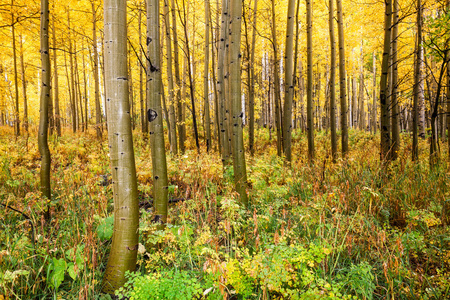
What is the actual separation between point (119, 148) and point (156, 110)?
2.35ft

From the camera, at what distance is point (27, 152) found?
7656 millimetres

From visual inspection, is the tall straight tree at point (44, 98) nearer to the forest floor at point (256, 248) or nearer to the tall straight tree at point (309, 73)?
the forest floor at point (256, 248)

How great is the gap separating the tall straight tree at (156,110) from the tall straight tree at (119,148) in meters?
0.49

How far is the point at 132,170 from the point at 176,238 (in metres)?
1.05

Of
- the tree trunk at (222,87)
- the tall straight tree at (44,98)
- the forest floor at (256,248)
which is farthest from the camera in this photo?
the tree trunk at (222,87)

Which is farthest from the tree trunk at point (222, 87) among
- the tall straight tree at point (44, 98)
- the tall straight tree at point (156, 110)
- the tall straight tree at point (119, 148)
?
the tall straight tree at point (119, 148)

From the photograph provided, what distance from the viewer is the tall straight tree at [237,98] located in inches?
139

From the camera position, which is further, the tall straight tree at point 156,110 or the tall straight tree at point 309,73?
the tall straight tree at point 309,73

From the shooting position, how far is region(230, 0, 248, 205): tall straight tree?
3525mm

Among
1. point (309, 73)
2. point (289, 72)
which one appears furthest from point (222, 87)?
point (309, 73)

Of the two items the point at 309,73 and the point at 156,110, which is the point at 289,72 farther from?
the point at 156,110

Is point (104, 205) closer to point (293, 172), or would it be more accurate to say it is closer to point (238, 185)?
point (238, 185)

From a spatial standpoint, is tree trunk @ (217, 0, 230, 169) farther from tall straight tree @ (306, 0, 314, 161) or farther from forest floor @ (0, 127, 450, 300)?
tall straight tree @ (306, 0, 314, 161)

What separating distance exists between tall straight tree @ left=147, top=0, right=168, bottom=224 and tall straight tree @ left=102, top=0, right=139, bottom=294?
1.59ft
